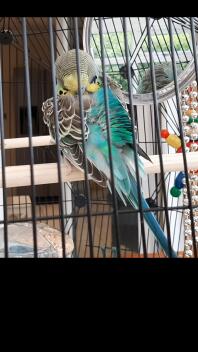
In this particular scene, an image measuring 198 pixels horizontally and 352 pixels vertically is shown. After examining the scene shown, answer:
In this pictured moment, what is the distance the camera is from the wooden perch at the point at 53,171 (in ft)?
3.54

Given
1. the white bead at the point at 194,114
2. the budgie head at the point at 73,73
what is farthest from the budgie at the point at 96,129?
the white bead at the point at 194,114

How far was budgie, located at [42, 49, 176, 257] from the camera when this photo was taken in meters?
1.07

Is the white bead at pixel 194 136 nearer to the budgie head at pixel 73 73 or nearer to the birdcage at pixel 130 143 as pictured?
the birdcage at pixel 130 143

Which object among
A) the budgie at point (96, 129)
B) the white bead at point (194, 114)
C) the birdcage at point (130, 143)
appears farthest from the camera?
the white bead at point (194, 114)

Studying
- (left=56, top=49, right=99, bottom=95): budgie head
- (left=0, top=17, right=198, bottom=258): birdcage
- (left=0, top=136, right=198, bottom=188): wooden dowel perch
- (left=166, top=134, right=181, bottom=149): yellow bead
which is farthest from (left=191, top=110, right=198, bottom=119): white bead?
(left=56, top=49, right=99, bottom=95): budgie head

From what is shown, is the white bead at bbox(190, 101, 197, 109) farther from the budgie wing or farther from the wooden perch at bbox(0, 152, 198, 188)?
the budgie wing

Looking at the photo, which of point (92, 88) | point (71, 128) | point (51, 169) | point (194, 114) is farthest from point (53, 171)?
point (194, 114)

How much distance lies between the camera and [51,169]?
1.09 meters

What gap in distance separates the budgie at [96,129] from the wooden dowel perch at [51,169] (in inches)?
1.4

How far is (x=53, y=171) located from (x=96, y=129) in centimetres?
15

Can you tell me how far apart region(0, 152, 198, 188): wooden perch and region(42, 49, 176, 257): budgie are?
0.03 m
